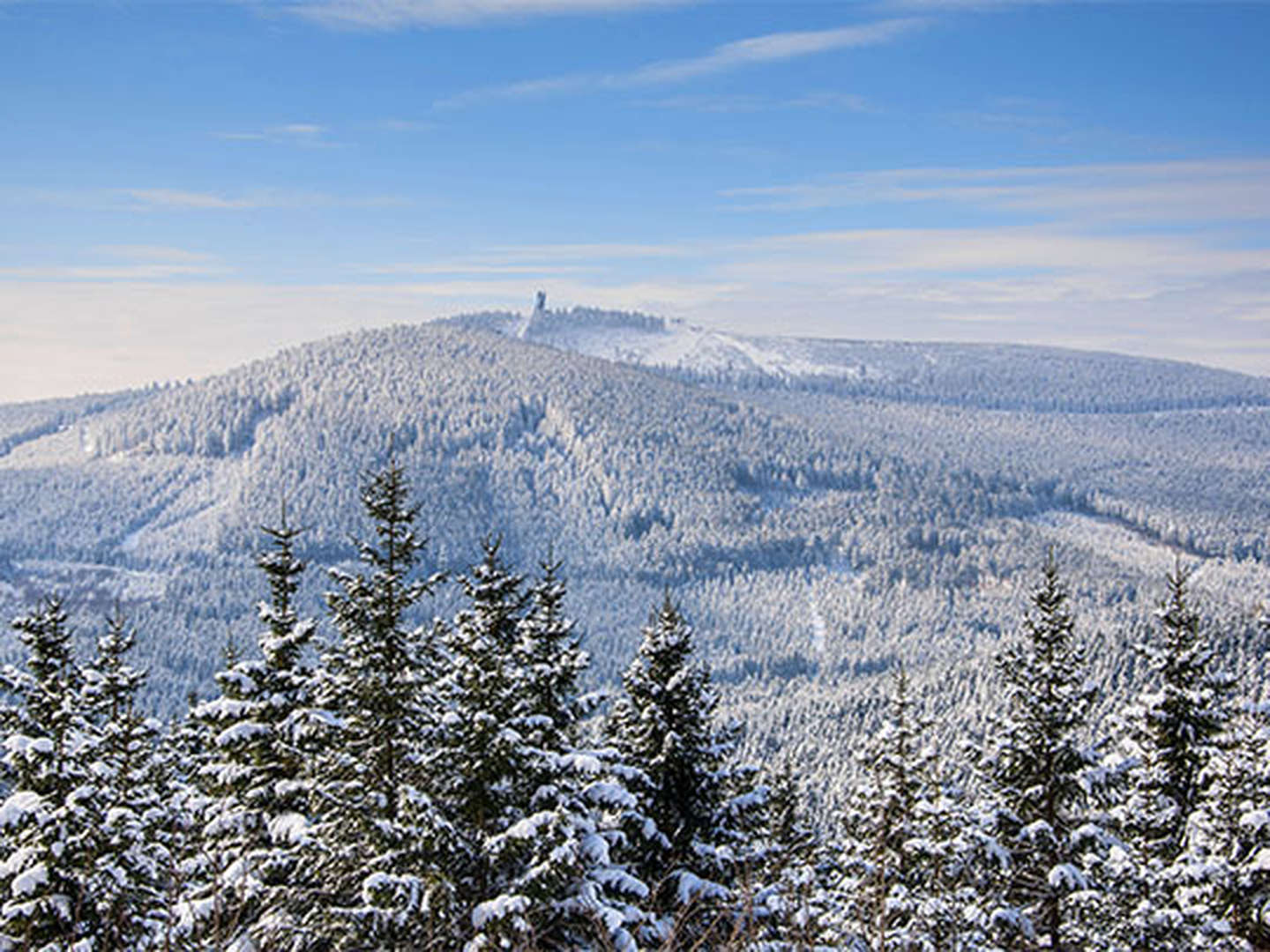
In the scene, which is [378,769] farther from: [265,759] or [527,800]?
[265,759]

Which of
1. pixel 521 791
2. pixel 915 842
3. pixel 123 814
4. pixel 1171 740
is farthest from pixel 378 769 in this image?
pixel 1171 740

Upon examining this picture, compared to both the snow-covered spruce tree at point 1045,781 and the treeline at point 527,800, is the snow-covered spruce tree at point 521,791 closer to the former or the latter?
the treeline at point 527,800

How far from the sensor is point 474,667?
16922 mm

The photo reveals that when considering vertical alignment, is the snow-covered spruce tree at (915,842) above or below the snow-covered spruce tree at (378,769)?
below

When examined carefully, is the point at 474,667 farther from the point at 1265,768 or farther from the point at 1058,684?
the point at 1265,768

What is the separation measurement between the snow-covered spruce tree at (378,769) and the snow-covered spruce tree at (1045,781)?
472 inches

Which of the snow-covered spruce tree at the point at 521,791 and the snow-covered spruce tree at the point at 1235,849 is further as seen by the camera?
the snow-covered spruce tree at the point at 1235,849

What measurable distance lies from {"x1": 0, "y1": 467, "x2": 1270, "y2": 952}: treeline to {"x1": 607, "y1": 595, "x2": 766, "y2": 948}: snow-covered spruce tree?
51 mm

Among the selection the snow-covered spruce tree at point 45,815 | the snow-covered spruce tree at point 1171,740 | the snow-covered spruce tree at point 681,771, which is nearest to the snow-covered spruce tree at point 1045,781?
the snow-covered spruce tree at point 1171,740

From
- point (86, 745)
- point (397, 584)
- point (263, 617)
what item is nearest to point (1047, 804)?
point (397, 584)

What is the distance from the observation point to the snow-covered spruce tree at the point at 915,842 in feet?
68.8

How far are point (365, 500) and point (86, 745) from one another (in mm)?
7080

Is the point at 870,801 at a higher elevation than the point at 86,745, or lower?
lower

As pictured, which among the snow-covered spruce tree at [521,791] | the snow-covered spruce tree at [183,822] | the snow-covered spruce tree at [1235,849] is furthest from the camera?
the snow-covered spruce tree at [1235,849]
